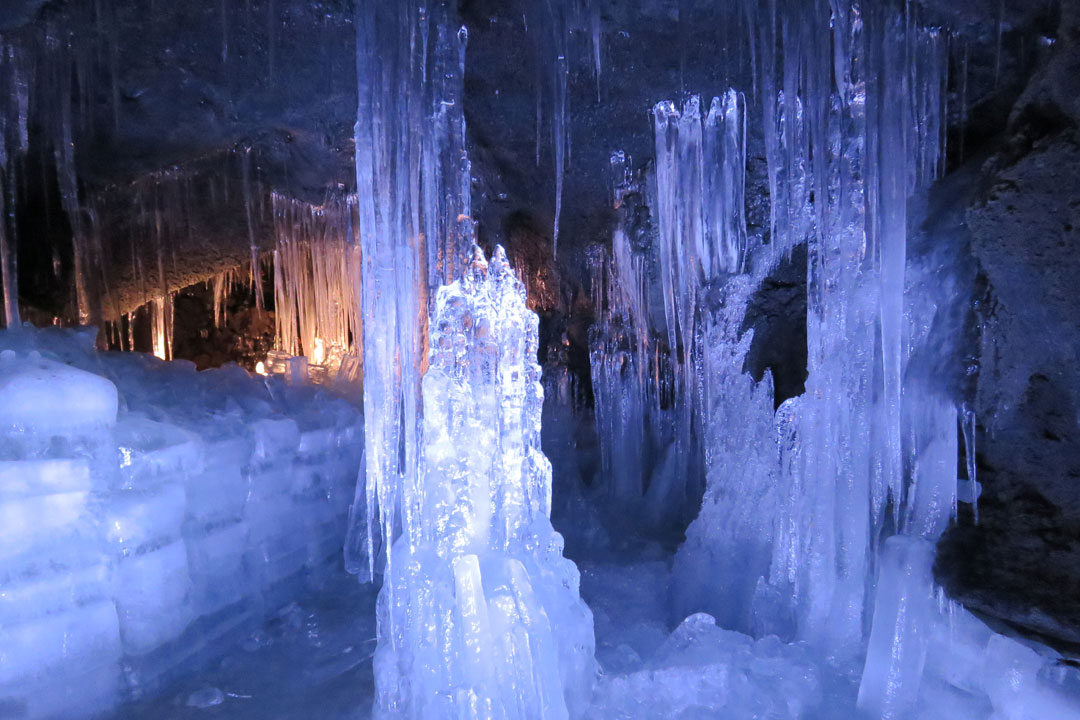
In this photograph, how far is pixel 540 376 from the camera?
17.5ft

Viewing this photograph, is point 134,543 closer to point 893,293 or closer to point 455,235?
point 455,235

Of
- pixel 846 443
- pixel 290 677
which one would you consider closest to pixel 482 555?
pixel 290 677

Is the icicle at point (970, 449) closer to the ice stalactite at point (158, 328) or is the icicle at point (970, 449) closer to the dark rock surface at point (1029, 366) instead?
the dark rock surface at point (1029, 366)

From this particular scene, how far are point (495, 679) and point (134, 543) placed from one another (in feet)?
7.98

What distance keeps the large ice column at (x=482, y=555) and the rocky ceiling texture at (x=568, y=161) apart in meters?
2.12

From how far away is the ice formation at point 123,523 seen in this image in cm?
374

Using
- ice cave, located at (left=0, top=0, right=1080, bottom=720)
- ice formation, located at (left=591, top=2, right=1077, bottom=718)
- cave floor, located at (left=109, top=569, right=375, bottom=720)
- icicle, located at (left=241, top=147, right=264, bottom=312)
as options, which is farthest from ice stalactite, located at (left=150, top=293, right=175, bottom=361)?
ice formation, located at (left=591, top=2, right=1077, bottom=718)

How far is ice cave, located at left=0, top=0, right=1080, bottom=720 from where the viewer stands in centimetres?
361

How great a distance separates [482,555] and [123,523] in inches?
88.7

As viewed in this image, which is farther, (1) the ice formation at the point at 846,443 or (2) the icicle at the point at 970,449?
(2) the icicle at the point at 970,449

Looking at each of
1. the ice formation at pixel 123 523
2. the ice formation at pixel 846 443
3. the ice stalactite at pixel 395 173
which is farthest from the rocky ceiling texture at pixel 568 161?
the ice formation at pixel 123 523

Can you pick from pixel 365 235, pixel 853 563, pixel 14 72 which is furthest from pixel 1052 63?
pixel 14 72

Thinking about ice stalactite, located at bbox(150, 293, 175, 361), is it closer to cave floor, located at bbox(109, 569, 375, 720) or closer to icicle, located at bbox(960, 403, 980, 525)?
cave floor, located at bbox(109, 569, 375, 720)

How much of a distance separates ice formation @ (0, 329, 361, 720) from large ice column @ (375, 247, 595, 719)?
173cm
